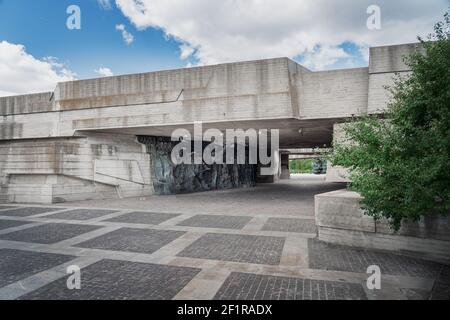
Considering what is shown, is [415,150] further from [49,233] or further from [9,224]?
[9,224]

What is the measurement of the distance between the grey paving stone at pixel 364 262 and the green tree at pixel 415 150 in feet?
2.62

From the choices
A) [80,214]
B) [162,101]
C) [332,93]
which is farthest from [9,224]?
[332,93]

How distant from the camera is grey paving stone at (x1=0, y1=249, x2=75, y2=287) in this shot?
5273 mm

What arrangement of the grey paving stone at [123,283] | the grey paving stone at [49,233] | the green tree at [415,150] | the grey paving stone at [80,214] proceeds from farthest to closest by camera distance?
the grey paving stone at [80,214], the grey paving stone at [49,233], the green tree at [415,150], the grey paving stone at [123,283]

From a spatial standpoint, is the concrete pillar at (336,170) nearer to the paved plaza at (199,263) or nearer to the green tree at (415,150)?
the paved plaza at (199,263)

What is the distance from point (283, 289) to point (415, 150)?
368 centimetres

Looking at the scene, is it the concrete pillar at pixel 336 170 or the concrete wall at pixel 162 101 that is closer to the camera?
the concrete pillar at pixel 336 170

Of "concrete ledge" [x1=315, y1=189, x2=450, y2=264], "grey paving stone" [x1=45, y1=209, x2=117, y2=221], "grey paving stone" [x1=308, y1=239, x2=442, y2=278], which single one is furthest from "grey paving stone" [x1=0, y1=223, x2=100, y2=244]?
"concrete ledge" [x1=315, y1=189, x2=450, y2=264]

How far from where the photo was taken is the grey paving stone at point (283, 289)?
434cm

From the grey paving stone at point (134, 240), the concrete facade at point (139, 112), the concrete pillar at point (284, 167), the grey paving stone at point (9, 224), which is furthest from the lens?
the concrete pillar at point (284, 167)

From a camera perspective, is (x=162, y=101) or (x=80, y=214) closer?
(x=80, y=214)

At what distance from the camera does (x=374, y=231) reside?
6.61m

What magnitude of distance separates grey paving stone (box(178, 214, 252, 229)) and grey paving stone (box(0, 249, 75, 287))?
4.26 meters

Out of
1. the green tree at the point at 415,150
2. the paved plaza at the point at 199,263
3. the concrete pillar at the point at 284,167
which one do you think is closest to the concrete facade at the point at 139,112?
the green tree at the point at 415,150
